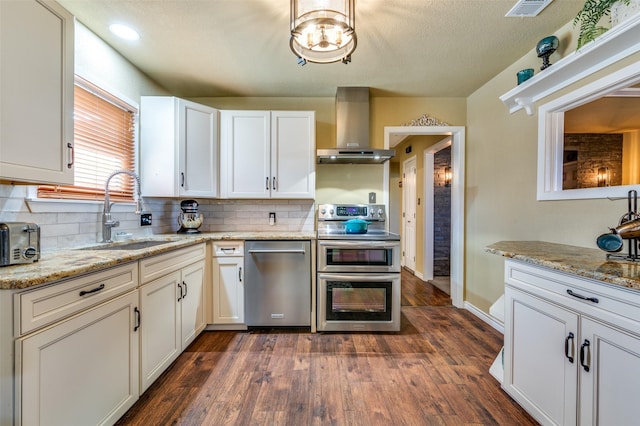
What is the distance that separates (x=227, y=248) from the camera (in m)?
2.54

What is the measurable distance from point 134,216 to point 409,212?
4.38 m

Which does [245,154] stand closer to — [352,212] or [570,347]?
[352,212]

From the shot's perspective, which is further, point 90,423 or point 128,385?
point 128,385

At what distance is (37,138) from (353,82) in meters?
2.46

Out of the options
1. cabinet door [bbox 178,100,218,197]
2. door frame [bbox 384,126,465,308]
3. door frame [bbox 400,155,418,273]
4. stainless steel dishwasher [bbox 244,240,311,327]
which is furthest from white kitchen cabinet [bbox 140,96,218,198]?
door frame [bbox 400,155,418,273]

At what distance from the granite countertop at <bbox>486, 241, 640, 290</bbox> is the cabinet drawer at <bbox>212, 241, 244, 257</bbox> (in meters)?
2.00

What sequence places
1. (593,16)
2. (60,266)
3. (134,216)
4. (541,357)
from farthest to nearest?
(134,216) → (593,16) → (541,357) → (60,266)

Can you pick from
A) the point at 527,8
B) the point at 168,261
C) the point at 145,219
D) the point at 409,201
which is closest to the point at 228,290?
the point at 168,261

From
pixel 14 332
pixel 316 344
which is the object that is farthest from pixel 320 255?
pixel 14 332

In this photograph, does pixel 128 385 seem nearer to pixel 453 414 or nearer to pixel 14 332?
pixel 14 332

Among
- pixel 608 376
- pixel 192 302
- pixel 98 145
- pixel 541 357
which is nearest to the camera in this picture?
pixel 608 376

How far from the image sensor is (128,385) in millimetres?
1496

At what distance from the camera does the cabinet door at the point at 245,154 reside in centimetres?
285

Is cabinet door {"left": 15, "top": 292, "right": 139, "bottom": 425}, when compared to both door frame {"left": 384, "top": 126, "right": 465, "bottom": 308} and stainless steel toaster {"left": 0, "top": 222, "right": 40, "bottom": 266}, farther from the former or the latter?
door frame {"left": 384, "top": 126, "right": 465, "bottom": 308}
